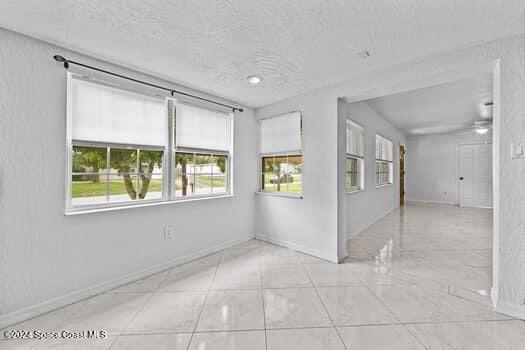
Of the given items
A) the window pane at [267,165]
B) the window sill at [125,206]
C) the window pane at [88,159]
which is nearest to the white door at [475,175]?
the window pane at [267,165]

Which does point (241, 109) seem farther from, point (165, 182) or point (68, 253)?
point (68, 253)

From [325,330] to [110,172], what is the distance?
2.58 m

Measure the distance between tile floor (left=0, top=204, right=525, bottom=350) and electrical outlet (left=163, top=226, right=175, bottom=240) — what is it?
42cm

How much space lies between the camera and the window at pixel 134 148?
2229 mm

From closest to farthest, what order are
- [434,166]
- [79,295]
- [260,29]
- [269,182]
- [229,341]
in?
[229,341], [260,29], [79,295], [269,182], [434,166]

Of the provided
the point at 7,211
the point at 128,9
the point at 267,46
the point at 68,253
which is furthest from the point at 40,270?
the point at 267,46

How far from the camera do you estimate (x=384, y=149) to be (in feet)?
19.1

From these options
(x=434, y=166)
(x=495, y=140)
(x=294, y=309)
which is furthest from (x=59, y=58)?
(x=434, y=166)

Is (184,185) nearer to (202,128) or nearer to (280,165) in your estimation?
(202,128)

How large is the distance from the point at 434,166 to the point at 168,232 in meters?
8.87

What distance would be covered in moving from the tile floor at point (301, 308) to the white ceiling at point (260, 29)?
7.83 feet

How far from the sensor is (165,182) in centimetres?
290

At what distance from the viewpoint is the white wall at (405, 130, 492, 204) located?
7.49m

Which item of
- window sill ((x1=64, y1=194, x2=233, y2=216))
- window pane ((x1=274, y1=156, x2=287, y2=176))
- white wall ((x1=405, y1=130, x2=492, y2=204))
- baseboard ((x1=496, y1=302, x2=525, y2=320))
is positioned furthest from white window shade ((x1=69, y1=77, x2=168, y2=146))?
white wall ((x1=405, y1=130, x2=492, y2=204))
